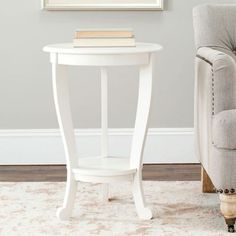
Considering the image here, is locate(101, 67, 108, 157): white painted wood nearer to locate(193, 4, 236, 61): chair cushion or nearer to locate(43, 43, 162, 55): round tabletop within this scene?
locate(43, 43, 162, 55): round tabletop

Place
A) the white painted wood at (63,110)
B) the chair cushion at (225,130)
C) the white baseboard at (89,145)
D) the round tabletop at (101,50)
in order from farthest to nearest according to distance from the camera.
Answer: the white baseboard at (89,145) → the white painted wood at (63,110) → the round tabletop at (101,50) → the chair cushion at (225,130)

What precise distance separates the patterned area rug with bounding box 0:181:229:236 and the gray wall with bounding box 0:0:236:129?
0.54 meters

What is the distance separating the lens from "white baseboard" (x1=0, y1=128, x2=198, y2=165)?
3439mm

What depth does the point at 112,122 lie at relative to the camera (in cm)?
344

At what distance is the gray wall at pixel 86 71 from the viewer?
11.0ft

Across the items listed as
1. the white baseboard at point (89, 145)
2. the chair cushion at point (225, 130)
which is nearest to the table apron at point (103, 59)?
the chair cushion at point (225, 130)

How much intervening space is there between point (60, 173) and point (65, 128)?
2.78 feet

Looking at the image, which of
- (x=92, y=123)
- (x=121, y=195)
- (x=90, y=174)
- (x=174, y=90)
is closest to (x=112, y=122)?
(x=92, y=123)

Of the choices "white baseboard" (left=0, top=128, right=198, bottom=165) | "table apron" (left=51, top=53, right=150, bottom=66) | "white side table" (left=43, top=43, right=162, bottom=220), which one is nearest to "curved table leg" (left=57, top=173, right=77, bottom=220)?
"white side table" (left=43, top=43, right=162, bottom=220)

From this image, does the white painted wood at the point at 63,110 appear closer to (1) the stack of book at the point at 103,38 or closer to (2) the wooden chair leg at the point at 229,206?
(1) the stack of book at the point at 103,38

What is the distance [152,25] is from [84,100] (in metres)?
0.56

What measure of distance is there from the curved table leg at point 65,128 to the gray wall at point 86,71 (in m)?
0.92

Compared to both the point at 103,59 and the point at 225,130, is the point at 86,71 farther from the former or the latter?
the point at 225,130

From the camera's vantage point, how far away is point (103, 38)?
7.88 feet
